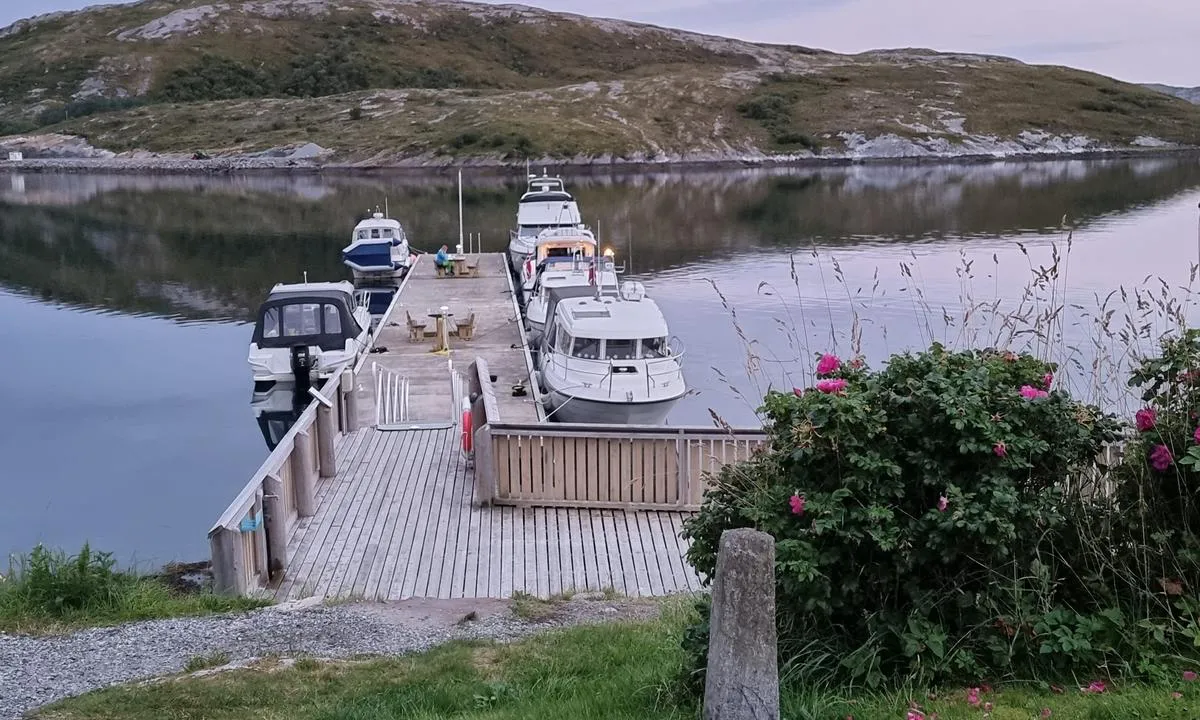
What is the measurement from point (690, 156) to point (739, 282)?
75606mm

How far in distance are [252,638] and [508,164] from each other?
10086cm

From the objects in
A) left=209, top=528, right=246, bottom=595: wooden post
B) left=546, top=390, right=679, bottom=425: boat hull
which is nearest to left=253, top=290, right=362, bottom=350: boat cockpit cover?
left=546, top=390, right=679, bottom=425: boat hull

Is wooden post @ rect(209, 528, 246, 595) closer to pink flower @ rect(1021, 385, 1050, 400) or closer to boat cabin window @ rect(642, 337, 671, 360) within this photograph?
pink flower @ rect(1021, 385, 1050, 400)

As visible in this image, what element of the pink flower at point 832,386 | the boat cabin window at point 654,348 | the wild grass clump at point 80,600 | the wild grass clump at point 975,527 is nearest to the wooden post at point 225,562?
the wild grass clump at point 80,600

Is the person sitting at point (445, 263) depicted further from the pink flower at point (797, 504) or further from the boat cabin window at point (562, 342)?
the pink flower at point (797, 504)

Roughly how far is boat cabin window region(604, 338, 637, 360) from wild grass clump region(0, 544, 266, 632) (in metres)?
13.4

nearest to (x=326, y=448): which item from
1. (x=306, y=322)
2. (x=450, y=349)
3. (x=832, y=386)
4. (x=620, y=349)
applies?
(x=620, y=349)

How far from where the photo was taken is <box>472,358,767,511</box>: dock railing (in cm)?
1239

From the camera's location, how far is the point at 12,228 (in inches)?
2675

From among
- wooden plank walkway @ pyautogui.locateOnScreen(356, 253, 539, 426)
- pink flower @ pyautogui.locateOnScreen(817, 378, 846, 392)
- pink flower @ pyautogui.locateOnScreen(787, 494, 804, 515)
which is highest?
pink flower @ pyautogui.locateOnScreen(817, 378, 846, 392)

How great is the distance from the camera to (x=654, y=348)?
22.2 meters

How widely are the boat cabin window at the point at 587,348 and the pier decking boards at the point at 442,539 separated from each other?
18.3 ft

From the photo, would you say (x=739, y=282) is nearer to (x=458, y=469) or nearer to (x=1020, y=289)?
(x=1020, y=289)

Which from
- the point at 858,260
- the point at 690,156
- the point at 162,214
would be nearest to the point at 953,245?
the point at 858,260
